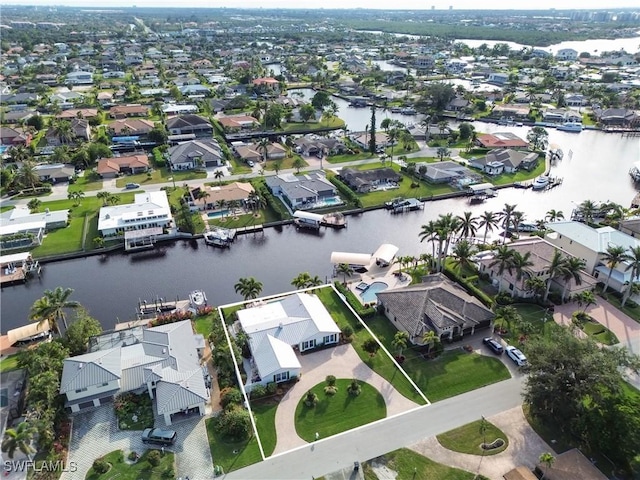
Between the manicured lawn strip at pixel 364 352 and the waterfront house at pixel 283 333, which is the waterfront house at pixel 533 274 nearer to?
the manicured lawn strip at pixel 364 352

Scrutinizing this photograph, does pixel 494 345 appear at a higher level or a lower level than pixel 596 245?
lower

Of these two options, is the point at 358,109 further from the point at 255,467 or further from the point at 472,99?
the point at 255,467

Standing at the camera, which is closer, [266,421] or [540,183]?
[266,421]

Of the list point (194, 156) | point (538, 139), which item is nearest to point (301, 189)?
point (194, 156)

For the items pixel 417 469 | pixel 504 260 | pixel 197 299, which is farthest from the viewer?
pixel 197 299

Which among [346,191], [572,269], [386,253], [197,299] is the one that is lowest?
[197,299]

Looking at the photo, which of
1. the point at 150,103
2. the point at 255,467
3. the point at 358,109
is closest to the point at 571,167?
the point at 358,109

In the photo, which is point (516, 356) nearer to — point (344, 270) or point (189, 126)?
point (344, 270)

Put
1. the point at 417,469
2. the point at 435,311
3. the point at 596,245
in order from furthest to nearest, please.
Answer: the point at 596,245, the point at 435,311, the point at 417,469
